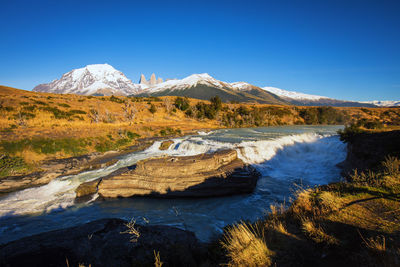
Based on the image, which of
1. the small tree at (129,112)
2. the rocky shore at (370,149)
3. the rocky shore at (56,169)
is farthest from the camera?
the small tree at (129,112)

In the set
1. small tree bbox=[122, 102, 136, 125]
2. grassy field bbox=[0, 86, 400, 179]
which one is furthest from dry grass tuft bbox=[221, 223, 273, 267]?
small tree bbox=[122, 102, 136, 125]

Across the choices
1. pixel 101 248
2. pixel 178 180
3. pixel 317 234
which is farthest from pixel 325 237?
pixel 178 180

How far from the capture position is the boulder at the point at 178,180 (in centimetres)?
1168

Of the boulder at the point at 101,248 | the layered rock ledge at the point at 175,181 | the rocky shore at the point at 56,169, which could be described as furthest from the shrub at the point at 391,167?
the rocky shore at the point at 56,169

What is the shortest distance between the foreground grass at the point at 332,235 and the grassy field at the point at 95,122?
59.9 ft

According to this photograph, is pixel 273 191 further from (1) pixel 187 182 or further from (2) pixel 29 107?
(2) pixel 29 107

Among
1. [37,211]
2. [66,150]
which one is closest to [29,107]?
[66,150]

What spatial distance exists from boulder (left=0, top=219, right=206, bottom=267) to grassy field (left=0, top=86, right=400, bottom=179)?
644 inches

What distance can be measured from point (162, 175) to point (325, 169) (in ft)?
50.8

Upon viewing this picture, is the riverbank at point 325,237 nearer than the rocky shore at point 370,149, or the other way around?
the riverbank at point 325,237

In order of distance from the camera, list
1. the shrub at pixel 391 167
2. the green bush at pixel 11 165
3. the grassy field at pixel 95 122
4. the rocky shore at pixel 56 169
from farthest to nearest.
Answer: the grassy field at pixel 95 122 → the green bush at pixel 11 165 → the rocky shore at pixel 56 169 → the shrub at pixel 391 167

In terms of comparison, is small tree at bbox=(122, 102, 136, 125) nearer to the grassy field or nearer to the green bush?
the grassy field

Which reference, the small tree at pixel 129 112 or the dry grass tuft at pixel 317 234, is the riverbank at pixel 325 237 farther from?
the small tree at pixel 129 112

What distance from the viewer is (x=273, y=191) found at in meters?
12.7
